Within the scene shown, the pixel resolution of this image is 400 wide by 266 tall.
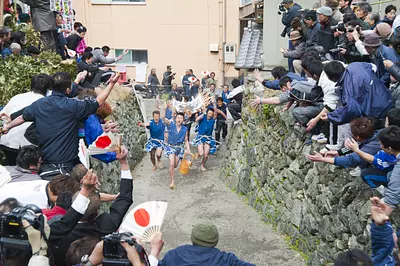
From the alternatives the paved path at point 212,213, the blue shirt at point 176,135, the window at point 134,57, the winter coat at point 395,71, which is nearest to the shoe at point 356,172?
the winter coat at point 395,71

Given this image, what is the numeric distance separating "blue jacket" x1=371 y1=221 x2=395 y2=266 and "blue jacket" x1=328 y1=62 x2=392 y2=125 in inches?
100

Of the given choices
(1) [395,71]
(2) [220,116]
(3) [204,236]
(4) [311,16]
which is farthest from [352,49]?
(2) [220,116]

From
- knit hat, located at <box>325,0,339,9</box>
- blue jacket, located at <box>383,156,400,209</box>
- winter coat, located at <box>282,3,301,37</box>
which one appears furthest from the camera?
winter coat, located at <box>282,3,301,37</box>

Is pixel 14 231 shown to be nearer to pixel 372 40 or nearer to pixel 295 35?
pixel 372 40

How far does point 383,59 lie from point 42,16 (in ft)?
28.5

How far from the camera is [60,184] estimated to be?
13.4 ft

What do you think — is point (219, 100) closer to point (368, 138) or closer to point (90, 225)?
point (368, 138)

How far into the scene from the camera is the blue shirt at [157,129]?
39.6ft

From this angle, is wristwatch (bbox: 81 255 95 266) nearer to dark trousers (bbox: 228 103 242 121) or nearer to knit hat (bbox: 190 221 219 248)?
knit hat (bbox: 190 221 219 248)

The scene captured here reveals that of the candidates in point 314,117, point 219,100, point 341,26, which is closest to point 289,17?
point 341,26

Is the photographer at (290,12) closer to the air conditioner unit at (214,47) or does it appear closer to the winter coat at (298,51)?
the winter coat at (298,51)

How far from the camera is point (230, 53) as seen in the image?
2295 centimetres

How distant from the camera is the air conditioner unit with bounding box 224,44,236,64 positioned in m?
22.9

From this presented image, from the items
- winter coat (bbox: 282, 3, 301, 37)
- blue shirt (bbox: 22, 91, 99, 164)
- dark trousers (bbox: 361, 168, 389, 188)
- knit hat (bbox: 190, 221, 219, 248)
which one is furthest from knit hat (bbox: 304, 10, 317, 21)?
knit hat (bbox: 190, 221, 219, 248)
